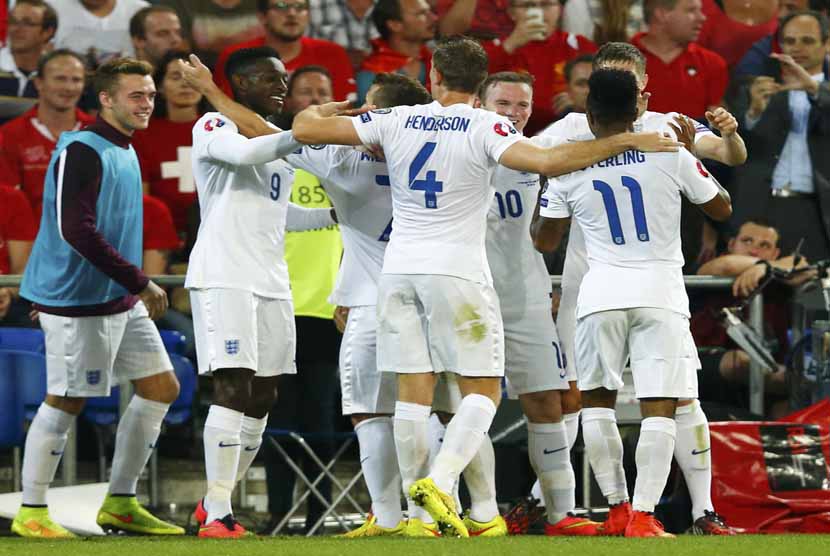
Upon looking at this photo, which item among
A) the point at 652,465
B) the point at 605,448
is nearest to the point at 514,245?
the point at 605,448

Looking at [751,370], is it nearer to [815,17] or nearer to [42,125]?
[815,17]

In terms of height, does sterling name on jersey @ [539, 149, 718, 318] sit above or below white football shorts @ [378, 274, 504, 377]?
above

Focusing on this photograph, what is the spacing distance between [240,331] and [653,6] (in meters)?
5.26

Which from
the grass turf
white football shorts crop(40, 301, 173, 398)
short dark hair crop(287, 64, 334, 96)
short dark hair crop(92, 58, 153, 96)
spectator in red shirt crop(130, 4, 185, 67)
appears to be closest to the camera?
the grass turf

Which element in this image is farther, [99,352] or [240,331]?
[99,352]

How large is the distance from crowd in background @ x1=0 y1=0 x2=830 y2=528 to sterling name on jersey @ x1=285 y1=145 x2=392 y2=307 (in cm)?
179

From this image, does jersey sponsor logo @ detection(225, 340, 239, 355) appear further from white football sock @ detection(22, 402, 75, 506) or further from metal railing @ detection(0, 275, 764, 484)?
metal railing @ detection(0, 275, 764, 484)

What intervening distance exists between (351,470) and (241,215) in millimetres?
2915

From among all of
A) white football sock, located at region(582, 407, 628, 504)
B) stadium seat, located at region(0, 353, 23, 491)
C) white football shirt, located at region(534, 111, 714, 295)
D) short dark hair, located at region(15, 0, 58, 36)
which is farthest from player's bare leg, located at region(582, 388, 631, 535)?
short dark hair, located at region(15, 0, 58, 36)

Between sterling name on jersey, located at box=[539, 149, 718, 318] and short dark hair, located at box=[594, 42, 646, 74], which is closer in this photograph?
sterling name on jersey, located at box=[539, 149, 718, 318]

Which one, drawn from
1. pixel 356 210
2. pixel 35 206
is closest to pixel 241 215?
pixel 356 210

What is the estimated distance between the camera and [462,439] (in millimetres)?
6250

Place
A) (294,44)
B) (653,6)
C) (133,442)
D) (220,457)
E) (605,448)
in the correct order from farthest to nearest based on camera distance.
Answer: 1. (653,6)
2. (294,44)
3. (133,442)
4. (220,457)
5. (605,448)

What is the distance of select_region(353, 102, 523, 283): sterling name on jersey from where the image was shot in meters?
6.35
